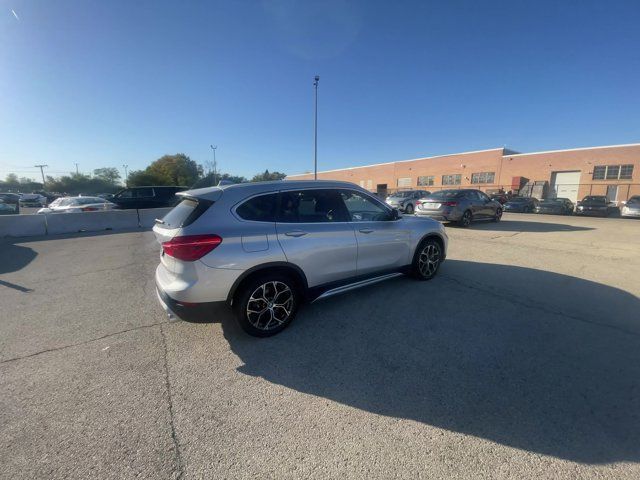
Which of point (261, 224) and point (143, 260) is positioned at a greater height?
point (261, 224)

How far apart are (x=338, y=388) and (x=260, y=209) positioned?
6.43 ft

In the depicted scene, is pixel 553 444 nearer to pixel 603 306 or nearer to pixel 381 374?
pixel 381 374

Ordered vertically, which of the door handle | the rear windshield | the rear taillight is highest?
the rear windshield

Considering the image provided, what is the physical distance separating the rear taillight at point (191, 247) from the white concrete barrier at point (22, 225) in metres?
13.9

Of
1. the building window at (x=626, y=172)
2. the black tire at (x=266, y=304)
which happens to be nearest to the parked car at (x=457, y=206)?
the black tire at (x=266, y=304)

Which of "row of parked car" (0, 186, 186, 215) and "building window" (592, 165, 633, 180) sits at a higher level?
"building window" (592, 165, 633, 180)

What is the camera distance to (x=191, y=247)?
9.04 ft

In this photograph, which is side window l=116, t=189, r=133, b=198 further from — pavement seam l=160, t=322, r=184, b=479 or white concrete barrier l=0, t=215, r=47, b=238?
pavement seam l=160, t=322, r=184, b=479

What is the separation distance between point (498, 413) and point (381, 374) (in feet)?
3.02

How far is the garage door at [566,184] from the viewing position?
32062mm

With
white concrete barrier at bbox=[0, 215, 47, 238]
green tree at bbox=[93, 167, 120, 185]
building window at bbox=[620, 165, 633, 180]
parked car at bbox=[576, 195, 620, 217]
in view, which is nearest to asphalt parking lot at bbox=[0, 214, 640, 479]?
white concrete barrier at bbox=[0, 215, 47, 238]

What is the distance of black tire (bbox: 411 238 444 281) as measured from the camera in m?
4.85

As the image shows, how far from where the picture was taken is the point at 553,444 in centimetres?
191

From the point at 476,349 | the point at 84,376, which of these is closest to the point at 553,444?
the point at 476,349
